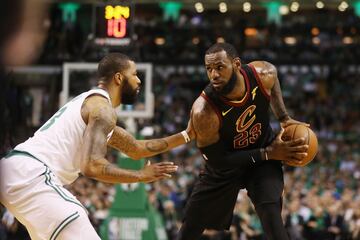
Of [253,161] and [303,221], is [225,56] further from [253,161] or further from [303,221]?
[303,221]

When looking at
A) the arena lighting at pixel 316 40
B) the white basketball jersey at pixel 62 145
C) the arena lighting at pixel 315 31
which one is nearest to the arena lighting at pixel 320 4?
the arena lighting at pixel 315 31

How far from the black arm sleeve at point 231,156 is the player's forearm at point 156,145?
24 cm

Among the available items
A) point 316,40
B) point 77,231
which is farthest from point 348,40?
point 77,231

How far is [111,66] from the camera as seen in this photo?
4.37 metres

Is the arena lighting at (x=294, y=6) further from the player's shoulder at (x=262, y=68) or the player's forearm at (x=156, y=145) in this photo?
the player's forearm at (x=156, y=145)

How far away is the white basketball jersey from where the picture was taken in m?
3.95

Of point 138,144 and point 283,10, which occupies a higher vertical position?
point 283,10

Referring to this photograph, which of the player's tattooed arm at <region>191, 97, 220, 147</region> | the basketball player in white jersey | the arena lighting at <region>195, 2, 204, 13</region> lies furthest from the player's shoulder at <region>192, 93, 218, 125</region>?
the arena lighting at <region>195, 2, 204, 13</region>

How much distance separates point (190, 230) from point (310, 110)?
58.4 ft

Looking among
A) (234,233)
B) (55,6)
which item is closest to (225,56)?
(234,233)

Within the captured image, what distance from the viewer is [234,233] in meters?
11.6

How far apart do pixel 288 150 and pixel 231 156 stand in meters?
0.45

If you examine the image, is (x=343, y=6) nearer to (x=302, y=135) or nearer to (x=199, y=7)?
(x=199, y=7)

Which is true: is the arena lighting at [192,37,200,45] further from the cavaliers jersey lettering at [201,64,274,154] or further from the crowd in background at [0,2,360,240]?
the cavaliers jersey lettering at [201,64,274,154]
